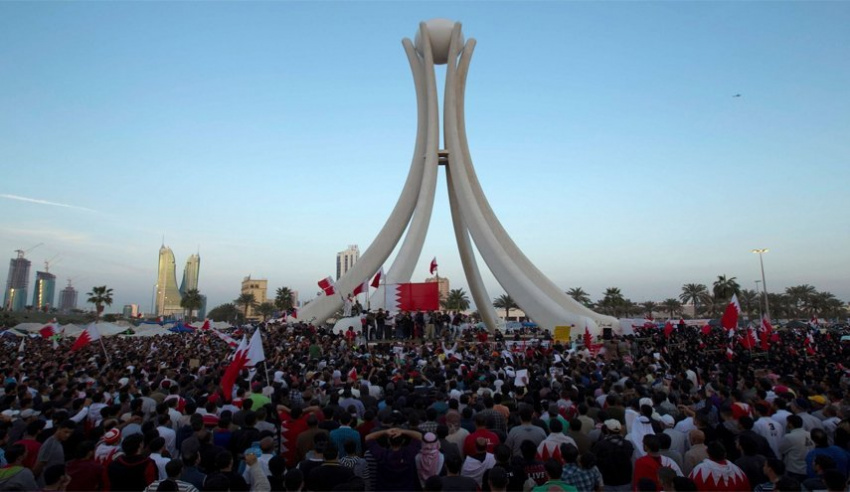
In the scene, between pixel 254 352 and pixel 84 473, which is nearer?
pixel 84 473

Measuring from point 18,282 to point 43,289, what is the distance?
755cm

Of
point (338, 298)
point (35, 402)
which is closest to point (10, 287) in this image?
point (338, 298)

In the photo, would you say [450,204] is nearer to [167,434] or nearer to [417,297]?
[417,297]

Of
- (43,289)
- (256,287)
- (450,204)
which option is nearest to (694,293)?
(450,204)

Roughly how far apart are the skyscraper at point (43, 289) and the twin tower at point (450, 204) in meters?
168

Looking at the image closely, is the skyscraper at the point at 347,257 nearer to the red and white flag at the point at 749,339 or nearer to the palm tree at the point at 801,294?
the palm tree at the point at 801,294

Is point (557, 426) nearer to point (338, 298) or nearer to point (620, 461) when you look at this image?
point (620, 461)

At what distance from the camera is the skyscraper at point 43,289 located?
159 m

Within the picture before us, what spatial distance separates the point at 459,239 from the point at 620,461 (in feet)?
79.2

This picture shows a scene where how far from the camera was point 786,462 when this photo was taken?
454cm

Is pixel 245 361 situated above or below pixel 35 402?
above

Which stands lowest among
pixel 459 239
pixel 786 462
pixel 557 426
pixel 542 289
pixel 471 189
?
pixel 786 462

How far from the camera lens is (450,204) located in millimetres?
27781

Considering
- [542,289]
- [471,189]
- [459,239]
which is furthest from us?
[459,239]
